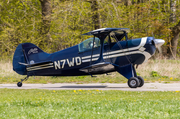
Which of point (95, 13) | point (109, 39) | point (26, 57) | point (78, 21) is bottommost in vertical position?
point (26, 57)

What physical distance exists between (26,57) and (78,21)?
7693 mm

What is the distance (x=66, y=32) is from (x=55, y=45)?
119 inches

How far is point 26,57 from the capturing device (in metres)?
13.9

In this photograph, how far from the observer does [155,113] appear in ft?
17.8

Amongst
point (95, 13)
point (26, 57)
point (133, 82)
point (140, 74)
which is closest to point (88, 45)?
point (133, 82)

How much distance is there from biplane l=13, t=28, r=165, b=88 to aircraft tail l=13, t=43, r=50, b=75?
395 millimetres

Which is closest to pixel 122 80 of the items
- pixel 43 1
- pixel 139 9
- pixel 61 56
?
pixel 61 56

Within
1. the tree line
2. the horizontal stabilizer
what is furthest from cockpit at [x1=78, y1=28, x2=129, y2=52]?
the tree line

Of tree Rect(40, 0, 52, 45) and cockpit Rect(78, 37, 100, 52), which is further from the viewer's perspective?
tree Rect(40, 0, 52, 45)

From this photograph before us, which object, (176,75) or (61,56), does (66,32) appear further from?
(176,75)

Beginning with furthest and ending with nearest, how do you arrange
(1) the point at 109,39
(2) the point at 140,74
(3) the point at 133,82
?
(2) the point at 140,74
(1) the point at 109,39
(3) the point at 133,82

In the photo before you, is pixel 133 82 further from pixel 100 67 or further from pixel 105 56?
pixel 105 56

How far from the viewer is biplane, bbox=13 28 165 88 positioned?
11526mm

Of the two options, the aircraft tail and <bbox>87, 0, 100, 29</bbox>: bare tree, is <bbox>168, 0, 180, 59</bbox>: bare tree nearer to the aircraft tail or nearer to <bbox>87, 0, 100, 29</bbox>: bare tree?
<bbox>87, 0, 100, 29</bbox>: bare tree
